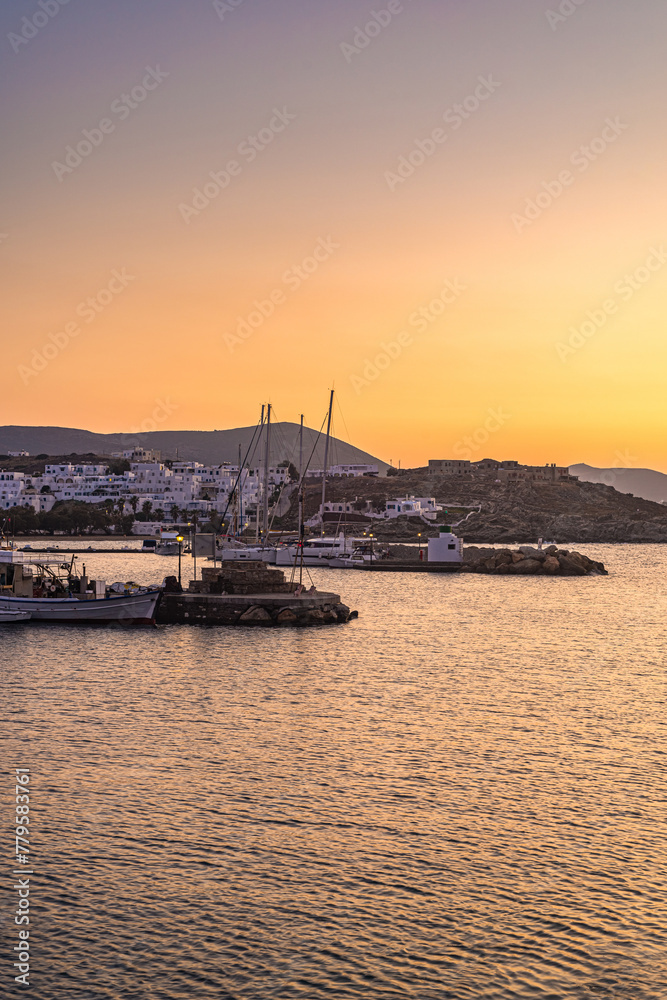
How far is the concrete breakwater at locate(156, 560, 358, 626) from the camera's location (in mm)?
57594

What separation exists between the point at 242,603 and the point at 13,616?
1344 cm

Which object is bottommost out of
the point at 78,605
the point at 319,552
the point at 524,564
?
the point at 78,605

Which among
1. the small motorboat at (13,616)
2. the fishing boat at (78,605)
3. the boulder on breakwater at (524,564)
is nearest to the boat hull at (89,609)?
the fishing boat at (78,605)

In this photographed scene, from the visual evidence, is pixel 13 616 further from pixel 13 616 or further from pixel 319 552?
pixel 319 552

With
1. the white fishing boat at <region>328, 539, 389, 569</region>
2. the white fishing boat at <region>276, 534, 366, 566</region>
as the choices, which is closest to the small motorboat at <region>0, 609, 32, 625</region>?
the white fishing boat at <region>276, 534, 366, 566</region>

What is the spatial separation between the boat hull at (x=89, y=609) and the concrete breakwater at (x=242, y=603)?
2226 mm

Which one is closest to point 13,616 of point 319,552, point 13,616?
point 13,616

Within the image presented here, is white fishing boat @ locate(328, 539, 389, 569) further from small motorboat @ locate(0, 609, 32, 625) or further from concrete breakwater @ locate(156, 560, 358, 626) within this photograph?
small motorboat @ locate(0, 609, 32, 625)

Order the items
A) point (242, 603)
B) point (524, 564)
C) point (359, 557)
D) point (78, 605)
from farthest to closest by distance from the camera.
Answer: point (359, 557)
point (524, 564)
point (242, 603)
point (78, 605)

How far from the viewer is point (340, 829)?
20156mm

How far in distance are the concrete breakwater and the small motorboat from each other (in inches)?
304

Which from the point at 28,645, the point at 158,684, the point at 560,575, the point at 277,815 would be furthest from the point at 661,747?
the point at 560,575

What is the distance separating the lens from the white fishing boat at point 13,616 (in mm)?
56406

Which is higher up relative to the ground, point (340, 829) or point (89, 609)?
point (89, 609)
